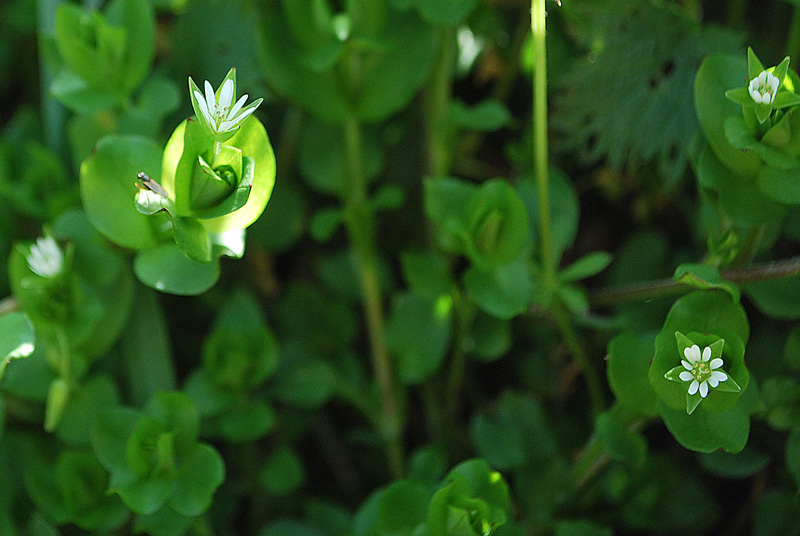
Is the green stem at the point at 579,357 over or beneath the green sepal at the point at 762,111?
beneath

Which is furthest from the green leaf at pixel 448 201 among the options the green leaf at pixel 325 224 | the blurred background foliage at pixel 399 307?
the green leaf at pixel 325 224

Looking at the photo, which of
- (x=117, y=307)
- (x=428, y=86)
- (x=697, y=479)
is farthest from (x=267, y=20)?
(x=697, y=479)

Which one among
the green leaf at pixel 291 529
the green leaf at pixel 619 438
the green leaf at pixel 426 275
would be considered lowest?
the green leaf at pixel 619 438

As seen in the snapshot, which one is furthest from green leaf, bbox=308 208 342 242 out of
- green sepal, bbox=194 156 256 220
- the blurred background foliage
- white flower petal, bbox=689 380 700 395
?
white flower petal, bbox=689 380 700 395

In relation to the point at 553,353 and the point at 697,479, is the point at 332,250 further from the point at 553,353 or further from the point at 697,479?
the point at 697,479

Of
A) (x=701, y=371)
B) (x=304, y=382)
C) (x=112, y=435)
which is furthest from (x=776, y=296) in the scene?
(x=112, y=435)

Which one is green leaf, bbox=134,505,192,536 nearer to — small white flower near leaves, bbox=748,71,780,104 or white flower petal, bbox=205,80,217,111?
white flower petal, bbox=205,80,217,111

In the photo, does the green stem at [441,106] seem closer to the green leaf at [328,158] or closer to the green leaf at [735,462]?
the green leaf at [328,158]
